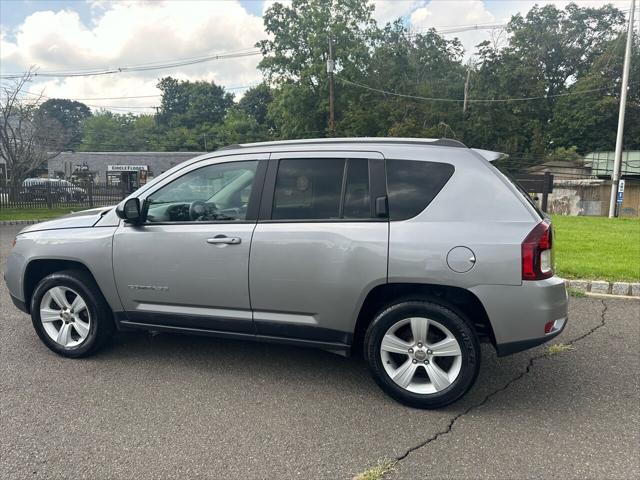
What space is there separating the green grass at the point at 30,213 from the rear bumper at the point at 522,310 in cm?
1881

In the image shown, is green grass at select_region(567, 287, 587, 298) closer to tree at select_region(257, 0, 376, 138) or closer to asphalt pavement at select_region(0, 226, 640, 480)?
asphalt pavement at select_region(0, 226, 640, 480)

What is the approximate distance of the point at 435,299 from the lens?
3.35m

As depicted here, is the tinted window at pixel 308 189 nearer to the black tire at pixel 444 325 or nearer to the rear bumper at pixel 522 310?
the black tire at pixel 444 325

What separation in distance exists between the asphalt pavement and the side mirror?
4.23 ft

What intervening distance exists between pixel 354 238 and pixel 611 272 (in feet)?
17.6

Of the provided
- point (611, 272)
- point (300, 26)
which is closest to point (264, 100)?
point (300, 26)

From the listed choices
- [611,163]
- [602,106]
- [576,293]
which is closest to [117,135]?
[602,106]

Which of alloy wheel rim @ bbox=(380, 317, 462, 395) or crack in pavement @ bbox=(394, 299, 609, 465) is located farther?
alloy wheel rim @ bbox=(380, 317, 462, 395)

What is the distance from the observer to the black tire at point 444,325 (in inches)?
128

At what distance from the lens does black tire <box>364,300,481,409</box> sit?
10.6ft

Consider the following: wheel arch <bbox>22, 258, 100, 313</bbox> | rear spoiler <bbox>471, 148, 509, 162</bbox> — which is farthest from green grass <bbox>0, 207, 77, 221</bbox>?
rear spoiler <bbox>471, 148, 509, 162</bbox>

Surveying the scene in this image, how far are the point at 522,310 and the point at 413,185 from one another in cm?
113

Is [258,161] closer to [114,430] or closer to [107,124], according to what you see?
[114,430]

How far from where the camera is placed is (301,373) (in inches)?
156
